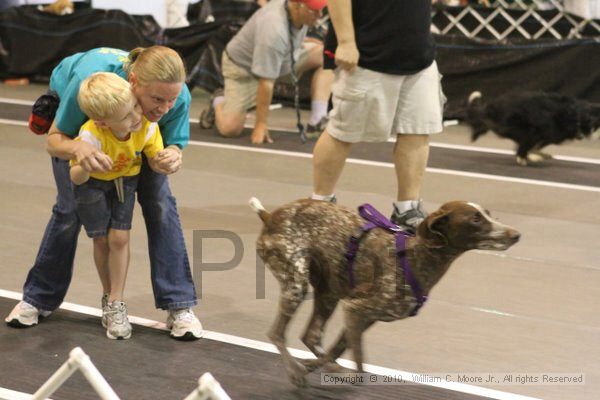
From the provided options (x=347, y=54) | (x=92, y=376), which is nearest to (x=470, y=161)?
(x=347, y=54)

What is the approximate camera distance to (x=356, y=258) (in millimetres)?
3084

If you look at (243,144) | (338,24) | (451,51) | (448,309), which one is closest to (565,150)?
(451,51)

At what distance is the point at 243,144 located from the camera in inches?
321

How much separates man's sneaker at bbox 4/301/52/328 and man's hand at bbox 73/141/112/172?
32.7 inches

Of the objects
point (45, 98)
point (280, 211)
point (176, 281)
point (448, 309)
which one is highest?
point (45, 98)

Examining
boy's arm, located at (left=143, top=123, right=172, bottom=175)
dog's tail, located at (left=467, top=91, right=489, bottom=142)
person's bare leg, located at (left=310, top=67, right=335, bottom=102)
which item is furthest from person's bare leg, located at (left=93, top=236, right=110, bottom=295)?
person's bare leg, located at (left=310, top=67, right=335, bottom=102)

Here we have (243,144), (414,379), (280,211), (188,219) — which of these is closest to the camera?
(280,211)

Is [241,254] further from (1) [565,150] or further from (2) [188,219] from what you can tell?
(1) [565,150]

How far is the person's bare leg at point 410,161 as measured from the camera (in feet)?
17.1

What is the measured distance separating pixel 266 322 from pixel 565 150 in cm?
488

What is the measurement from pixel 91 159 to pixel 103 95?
227 mm

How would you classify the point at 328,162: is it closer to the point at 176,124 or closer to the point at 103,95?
the point at 176,124

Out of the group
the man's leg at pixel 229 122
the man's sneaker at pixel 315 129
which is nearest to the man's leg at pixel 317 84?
the man's sneaker at pixel 315 129

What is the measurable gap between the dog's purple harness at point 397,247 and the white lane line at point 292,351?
40 centimetres
